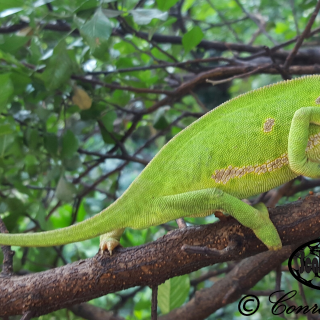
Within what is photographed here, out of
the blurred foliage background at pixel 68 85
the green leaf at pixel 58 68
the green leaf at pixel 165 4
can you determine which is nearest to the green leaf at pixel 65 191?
the blurred foliage background at pixel 68 85

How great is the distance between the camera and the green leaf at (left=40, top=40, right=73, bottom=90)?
1474 millimetres

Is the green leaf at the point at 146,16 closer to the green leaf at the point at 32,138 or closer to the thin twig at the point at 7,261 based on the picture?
the green leaf at the point at 32,138

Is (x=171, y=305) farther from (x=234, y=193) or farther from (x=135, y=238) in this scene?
(x=135, y=238)

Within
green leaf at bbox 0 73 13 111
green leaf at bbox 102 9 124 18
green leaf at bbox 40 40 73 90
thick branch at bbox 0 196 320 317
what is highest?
green leaf at bbox 102 9 124 18

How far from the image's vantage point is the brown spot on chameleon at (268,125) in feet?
3.61

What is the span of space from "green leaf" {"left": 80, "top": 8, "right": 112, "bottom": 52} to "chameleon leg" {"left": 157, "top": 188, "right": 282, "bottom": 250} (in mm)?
649

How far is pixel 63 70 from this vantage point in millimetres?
1512

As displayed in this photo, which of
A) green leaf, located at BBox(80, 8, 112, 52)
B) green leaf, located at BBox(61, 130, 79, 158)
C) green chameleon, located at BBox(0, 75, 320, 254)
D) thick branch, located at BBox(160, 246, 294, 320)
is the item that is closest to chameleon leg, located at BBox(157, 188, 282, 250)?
green chameleon, located at BBox(0, 75, 320, 254)

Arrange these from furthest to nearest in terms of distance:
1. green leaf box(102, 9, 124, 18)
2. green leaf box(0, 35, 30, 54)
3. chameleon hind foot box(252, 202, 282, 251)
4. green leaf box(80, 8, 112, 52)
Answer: green leaf box(0, 35, 30, 54) → green leaf box(102, 9, 124, 18) → green leaf box(80, 8, 112, 52) → chameleon hind foot box(252, 202, 282, 251)

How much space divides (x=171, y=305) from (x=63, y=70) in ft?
3.94

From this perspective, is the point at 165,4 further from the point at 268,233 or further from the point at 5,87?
the point at 268,233

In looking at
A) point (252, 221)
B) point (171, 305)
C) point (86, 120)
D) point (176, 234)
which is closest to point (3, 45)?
point (86, 120)

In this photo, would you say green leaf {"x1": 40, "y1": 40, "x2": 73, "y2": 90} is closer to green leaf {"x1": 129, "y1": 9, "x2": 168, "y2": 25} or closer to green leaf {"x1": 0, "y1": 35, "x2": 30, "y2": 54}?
green leaf {"x1": 0, "y1": 35, "x2": 30, "y2": 54}

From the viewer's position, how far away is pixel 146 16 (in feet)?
4.58
